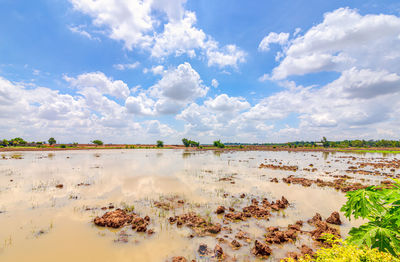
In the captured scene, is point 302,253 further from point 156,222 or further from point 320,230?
point 156,222

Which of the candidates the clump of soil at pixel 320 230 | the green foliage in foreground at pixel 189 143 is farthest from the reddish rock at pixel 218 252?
the green foliage in foreground at pixel 189 143

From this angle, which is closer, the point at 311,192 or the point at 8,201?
the point at 8,201

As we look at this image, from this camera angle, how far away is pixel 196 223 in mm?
11086

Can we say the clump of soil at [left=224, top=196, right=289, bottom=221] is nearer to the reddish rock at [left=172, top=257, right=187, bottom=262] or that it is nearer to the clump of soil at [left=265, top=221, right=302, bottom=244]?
the clump of soil at [left=265, top=221, right=302, bottom=244]

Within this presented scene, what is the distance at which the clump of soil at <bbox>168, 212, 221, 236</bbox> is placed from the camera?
402 inches

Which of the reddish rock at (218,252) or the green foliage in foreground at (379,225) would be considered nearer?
the green foliage in foreground at (379,225)

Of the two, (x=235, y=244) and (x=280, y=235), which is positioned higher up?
(x=280, y=235)

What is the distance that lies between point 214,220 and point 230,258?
392 centimetres

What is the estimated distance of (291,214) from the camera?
1295cm

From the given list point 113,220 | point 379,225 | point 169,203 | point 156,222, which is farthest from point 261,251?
point 113,220

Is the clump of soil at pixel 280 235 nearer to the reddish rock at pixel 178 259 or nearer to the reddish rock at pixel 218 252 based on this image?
the reddish rock at pixel 218 252

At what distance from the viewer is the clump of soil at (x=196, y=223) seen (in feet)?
33.5

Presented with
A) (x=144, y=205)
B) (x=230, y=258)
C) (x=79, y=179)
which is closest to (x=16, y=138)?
(x=79, y=179)

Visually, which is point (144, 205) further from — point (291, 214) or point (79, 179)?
point (79, 179)
